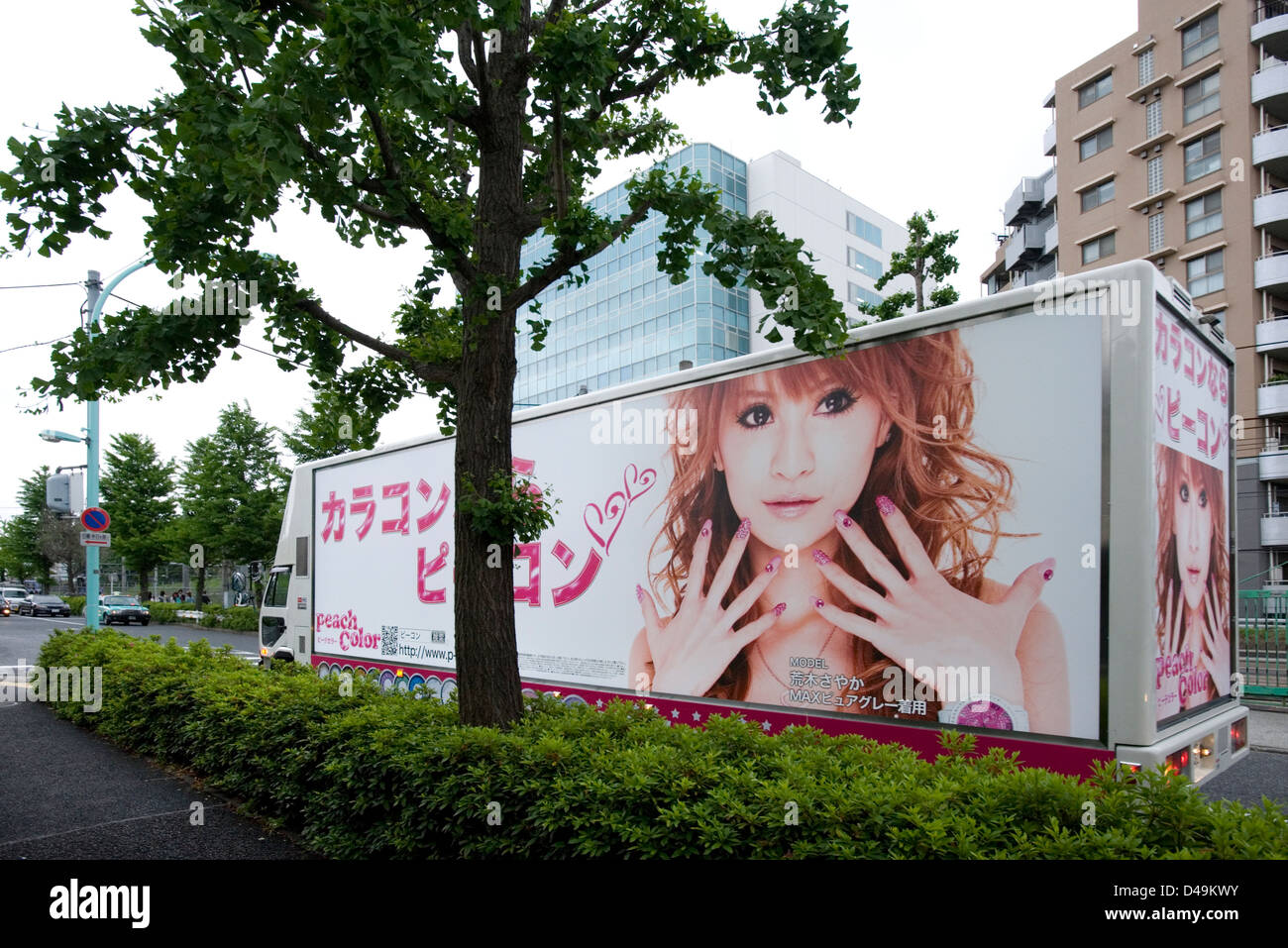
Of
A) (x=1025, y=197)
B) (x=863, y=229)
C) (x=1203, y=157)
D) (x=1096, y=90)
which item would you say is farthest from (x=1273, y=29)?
(x=863, y=229)

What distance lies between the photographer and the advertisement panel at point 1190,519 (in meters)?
4.65

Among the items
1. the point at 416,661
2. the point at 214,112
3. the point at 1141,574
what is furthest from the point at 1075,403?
the point at 416,661

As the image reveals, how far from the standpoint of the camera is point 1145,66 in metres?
33.2

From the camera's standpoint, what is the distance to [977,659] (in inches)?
182

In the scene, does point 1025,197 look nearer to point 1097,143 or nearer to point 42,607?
point 1097,143

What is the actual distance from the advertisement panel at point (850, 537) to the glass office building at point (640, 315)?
35.3 metres

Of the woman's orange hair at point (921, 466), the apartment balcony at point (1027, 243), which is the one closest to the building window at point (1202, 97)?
the apartment balcony at point (1027, 243)

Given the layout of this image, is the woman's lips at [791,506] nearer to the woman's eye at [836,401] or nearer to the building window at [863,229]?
the woman's eye at [836,401]

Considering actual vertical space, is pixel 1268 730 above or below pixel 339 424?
below

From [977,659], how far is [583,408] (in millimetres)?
4089

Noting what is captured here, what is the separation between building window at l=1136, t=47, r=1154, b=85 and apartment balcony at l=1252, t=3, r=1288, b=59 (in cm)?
395

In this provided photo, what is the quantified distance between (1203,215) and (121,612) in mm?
47754
